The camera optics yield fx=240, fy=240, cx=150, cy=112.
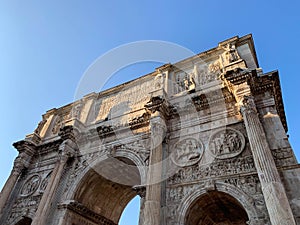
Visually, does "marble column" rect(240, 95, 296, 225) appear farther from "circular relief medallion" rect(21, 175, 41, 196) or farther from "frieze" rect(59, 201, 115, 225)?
"circular relief medallion" rect(21, 175, 41, 196)

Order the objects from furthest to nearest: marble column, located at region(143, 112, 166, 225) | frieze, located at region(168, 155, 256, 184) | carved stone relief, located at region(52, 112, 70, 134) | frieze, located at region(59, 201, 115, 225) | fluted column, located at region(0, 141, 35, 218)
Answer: carved stone relief, located at region(52, 112, 70, 134), fluted column, located at region(0, 141, 35, 218), frieze, located at region(59, 201, 115, 225), frieze, located at region(168, 155, 256, 184), marble column, located at region(143, 112, 166, 225)

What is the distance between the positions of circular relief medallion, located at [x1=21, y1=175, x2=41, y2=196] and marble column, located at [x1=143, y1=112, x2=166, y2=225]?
6.88 meters

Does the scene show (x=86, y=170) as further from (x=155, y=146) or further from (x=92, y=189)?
(x=155, y=146)

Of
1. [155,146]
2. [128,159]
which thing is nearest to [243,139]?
[155,146]

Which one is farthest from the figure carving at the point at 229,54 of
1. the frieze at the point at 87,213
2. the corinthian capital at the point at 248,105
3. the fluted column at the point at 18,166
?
the fluted column at the point at 18,166

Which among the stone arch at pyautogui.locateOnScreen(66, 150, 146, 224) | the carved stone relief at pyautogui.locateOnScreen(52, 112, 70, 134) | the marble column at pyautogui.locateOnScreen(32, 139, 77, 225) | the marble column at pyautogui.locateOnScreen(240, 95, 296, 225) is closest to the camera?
the marble column at pyautogui.locateOnScreen(240, 95, 296, 225)

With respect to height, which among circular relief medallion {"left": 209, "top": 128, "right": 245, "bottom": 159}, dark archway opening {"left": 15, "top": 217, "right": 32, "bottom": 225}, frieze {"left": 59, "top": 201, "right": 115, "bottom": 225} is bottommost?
dark archway opening {"left": 15, "top": 217, "right": 32, "bottom": 225}

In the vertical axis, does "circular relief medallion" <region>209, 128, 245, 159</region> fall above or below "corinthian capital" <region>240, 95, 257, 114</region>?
below

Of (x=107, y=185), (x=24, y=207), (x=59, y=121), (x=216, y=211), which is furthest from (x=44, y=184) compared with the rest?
(x=216, y=211)

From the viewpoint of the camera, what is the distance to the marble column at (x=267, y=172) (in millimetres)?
5262

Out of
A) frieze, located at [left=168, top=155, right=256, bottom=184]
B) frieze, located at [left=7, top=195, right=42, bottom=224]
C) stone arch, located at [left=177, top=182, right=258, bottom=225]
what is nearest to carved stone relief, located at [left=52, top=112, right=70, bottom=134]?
frieze, located at [left=7, top=195, right=42, bottom=224]

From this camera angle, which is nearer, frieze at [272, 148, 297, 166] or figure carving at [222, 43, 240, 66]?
frieze at [272, 148, 297, 166]

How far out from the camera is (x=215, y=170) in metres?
7.67

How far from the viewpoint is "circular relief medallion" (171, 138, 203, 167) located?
8.41 m
